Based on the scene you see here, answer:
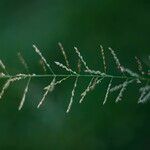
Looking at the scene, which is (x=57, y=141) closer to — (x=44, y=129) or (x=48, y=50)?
(x=44, y=129)
